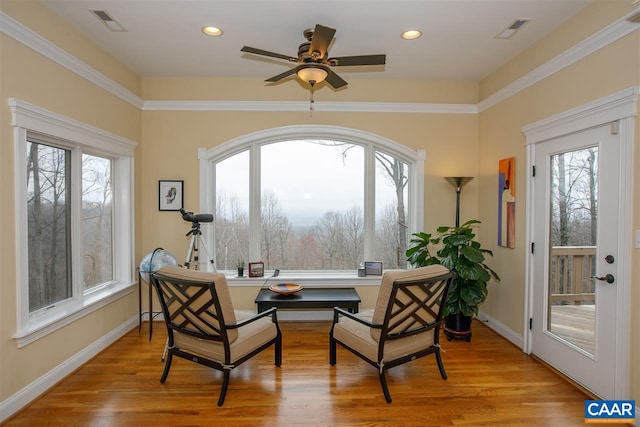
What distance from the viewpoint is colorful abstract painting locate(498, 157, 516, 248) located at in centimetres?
362

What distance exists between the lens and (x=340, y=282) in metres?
4.31

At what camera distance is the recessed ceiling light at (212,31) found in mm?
3061

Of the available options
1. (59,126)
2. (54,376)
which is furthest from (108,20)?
(54,376)

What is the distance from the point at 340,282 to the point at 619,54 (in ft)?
11.2

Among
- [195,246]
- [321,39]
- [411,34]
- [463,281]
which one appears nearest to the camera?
[321,39]

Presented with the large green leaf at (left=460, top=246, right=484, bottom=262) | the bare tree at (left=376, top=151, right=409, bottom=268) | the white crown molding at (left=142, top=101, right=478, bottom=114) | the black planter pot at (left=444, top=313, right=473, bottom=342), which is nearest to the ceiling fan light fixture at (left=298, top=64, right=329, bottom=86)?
the white crown molding at (left=142, top=101, right=478, bottom=114)

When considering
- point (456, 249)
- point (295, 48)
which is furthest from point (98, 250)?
point (456, 249)

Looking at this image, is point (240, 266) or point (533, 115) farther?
point (240, 266)

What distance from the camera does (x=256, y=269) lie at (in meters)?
4.29

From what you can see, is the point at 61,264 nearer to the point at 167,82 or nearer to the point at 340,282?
the point at 167,82

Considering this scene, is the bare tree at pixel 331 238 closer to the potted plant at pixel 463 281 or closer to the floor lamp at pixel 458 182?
the potted plant at pixel 463 281

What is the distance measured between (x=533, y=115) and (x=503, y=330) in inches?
94.5

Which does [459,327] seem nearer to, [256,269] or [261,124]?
[256,269]

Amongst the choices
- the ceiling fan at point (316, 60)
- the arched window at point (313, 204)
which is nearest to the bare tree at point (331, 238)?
the arched window at point (313, 204)
